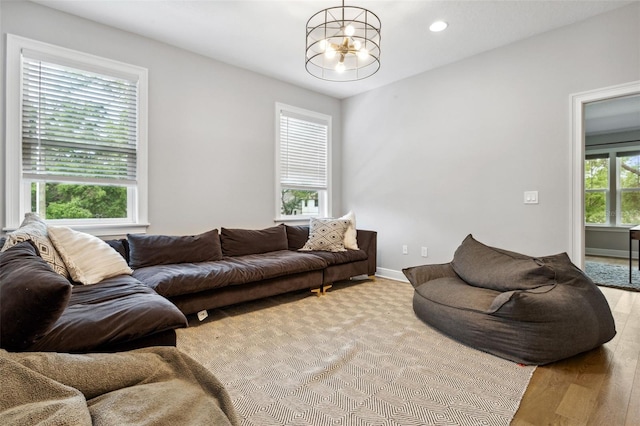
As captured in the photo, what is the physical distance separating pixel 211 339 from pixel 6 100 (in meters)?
2.48

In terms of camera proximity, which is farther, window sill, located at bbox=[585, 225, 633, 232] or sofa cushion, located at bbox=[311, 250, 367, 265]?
window sill, located at bbox=[585, 225, 633, 232]

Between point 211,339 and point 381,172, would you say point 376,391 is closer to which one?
point 211,339

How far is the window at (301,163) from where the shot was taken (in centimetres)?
437

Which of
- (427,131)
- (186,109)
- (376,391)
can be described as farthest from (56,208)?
(427,131)

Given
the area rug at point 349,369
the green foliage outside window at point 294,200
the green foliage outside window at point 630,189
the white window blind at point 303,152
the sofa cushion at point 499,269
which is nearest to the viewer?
the area rug at point 349,369

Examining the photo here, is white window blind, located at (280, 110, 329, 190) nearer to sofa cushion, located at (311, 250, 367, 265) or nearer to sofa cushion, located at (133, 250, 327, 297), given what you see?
sofa cushion, located at (311, 250, 367, 265)

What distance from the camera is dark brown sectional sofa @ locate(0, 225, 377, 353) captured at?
1.18 metres

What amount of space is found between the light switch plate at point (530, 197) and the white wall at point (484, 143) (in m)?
0.04

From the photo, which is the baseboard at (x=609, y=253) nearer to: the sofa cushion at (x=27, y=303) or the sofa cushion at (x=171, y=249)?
the sofa cushion at (x=171, y=249)

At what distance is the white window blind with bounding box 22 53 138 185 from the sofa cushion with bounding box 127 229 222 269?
661mm

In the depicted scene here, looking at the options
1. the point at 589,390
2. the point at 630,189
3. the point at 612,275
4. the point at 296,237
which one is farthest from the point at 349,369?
the point at 630,189

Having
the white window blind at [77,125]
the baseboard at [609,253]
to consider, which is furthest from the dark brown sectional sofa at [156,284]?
the baseboard at [609,253]

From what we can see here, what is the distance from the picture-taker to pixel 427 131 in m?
4.05

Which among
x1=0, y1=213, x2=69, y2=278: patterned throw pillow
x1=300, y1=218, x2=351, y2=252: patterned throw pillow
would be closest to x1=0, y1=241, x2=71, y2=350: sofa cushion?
x1=0, y1=213, x2=69, y2=278: patterned throw pillow
